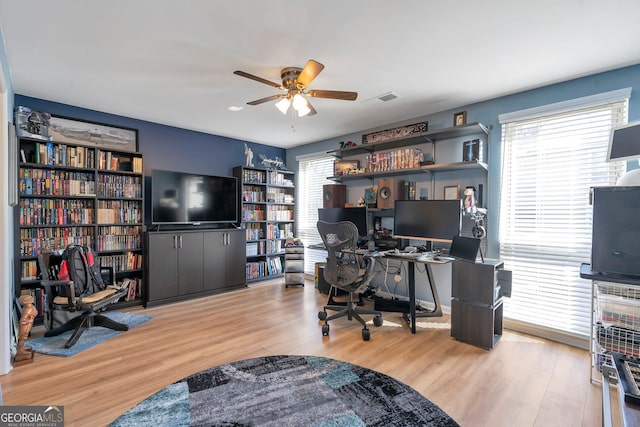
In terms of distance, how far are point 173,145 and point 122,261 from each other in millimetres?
1782

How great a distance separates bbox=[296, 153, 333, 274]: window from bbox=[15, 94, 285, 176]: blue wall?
0.97m

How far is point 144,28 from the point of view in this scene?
6.56ft

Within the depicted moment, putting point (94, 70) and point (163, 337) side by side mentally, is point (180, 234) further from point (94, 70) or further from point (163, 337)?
point (94, 70)

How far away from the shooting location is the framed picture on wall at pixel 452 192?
345cm

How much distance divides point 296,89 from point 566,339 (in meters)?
3.39

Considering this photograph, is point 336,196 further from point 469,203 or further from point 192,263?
point 192,263

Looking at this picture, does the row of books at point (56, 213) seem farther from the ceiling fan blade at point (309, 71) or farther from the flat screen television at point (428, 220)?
the flat screen television at point (428, 220)

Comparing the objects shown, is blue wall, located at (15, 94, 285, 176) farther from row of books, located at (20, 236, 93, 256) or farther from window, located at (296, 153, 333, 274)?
row of books, located at (20, 236, 93, 256)

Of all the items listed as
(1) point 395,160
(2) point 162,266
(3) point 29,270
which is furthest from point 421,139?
(3) point 29,270

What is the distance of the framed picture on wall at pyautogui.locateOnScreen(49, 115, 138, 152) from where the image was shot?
137 inches

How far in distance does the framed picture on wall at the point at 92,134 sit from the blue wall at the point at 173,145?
0.07 metres

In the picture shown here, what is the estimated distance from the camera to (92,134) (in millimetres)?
3707

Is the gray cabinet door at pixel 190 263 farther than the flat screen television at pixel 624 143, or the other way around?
the gray cabinet door at pixel 190 263

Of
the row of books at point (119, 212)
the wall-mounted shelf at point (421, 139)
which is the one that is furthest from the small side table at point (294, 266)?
the row of books at point (119, 212)
